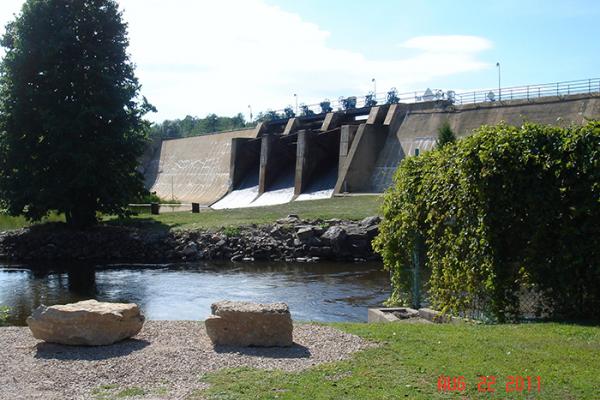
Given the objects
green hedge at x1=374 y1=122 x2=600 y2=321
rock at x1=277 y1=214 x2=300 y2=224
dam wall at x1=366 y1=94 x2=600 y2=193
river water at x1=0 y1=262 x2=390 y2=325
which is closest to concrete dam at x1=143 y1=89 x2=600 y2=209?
dam wall at x1=366 y1=94 x2=600 y2=193

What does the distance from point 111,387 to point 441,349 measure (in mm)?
3667

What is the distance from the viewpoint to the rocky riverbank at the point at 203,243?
1048 inches

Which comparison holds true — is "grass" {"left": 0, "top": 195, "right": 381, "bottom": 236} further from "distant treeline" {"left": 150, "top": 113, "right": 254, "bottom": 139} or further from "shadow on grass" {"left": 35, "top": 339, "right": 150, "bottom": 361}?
"distant treeline" {"left": 150, "top": 113, "right": 254, "bottom": 139}

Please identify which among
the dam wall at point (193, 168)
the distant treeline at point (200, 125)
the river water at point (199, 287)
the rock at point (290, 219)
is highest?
the distant treeline at point (200, 125)

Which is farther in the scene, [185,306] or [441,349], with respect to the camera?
[185,306]

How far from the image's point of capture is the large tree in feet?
104

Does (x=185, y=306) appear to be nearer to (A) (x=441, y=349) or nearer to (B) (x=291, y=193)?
(A) (x=441, y=349)

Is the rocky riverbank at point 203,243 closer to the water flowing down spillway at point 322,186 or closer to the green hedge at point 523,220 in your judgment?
the water flowing down spillway at point 322,186

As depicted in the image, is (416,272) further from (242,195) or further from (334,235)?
(242,195)

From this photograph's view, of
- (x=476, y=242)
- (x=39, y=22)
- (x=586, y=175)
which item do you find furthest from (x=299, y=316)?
(x=39, y=22)

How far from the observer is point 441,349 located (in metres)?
7.66

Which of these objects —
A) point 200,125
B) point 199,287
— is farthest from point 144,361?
point 200,125
